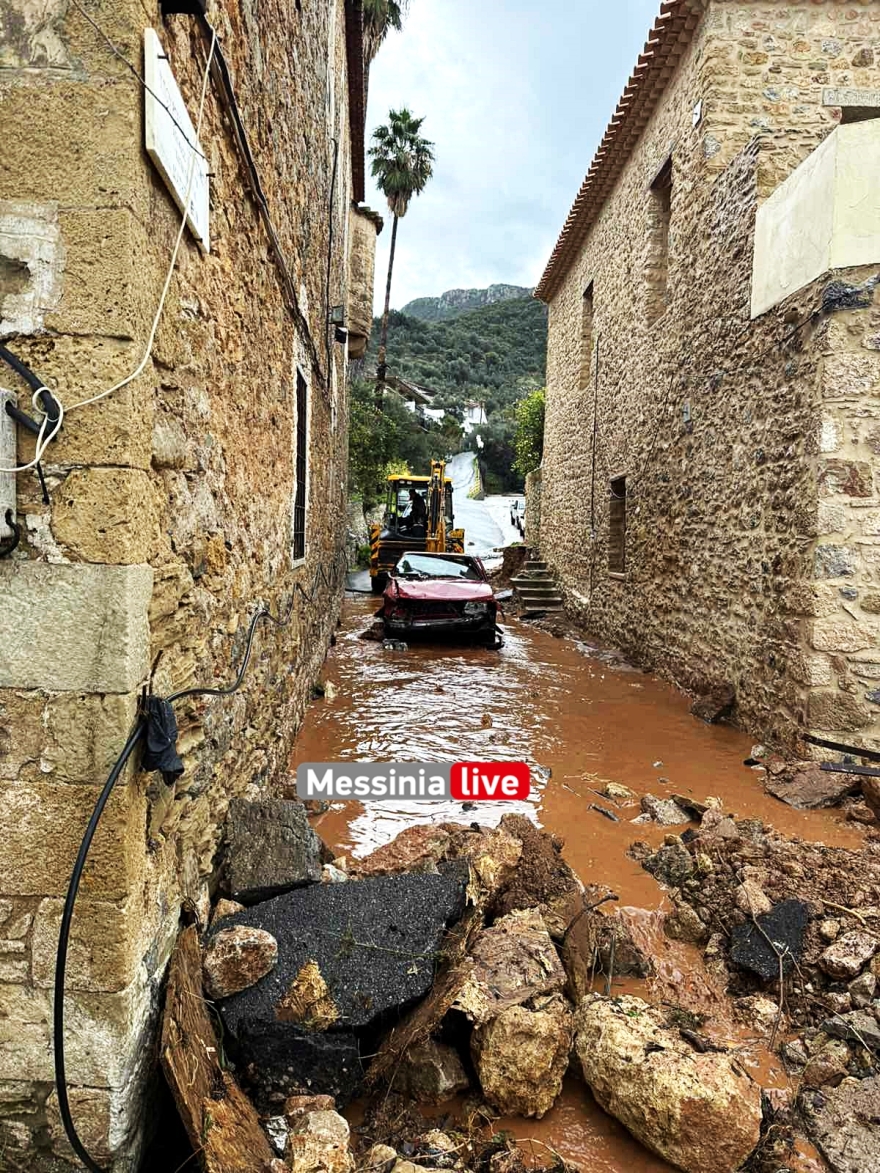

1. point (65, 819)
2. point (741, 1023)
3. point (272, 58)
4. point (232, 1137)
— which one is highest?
point (272, 58)

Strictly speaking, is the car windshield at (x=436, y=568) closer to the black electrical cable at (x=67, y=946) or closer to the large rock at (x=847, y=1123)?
the large rock at (x=847, y=1123)

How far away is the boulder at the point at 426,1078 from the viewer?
2.24 m

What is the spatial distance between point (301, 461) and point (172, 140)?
13.1 ft

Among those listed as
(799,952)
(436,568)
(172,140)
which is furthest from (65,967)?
(436,568)

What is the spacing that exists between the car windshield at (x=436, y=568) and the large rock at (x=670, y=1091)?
351 inches

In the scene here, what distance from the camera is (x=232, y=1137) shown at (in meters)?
1.89

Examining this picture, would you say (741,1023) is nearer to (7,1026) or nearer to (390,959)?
(390,959)

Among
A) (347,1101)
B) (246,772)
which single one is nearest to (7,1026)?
(347,1101)

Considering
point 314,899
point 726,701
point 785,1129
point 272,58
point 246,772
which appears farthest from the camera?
point 726,701

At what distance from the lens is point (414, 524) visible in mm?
17156

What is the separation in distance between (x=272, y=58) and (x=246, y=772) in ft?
12.9

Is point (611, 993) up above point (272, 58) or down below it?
below

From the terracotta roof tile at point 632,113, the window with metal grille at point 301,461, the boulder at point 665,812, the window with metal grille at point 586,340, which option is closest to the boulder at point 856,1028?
the boulder at point 665,812

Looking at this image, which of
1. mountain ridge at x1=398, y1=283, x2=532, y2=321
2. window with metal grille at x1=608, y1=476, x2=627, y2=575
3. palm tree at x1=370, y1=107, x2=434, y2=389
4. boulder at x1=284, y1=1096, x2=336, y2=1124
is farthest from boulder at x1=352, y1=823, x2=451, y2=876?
mountain ridge at x1=398, y1=283, x2=532, y2=321
